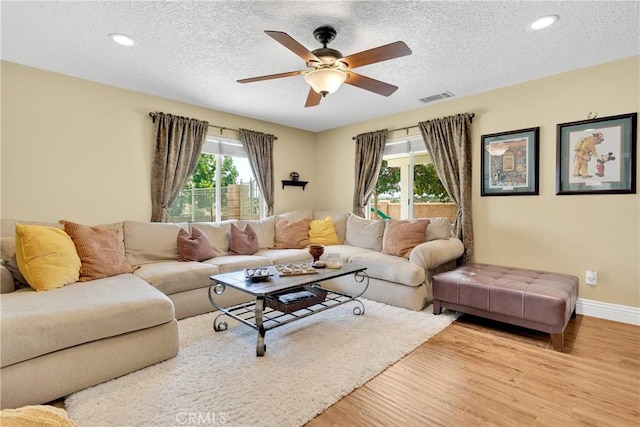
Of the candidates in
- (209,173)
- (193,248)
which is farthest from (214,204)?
(193,248)

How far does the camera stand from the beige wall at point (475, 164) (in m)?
2.89

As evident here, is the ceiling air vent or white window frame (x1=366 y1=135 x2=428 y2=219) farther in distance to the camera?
white window frame (x1=366 y1=135 x2=428 y2=219)

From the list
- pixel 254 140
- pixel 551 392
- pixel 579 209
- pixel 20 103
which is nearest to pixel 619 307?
pixel 579 209

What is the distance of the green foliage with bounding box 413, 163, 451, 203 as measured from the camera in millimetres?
4246

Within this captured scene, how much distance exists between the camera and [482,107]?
147 inches

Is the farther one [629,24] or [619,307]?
[619,307]

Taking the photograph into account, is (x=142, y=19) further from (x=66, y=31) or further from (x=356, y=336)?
(x=356, y=336)

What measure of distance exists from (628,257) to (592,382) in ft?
5.39

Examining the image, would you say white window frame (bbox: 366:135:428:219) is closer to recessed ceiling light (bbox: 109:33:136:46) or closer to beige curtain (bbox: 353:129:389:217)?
beige curtain (bbox: 353:129:389:217)

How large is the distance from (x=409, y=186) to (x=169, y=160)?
3.33 m

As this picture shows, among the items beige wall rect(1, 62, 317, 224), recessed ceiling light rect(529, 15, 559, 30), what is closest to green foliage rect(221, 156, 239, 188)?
beige wall rect(1, 62, 317, 224)

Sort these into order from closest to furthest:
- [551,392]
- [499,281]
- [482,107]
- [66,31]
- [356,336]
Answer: [551,392], [66,31], [356,336], [499,281], [482,107]

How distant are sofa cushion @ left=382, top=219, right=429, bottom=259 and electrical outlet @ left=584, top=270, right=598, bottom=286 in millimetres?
1595

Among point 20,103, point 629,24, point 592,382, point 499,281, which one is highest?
point 629,24
